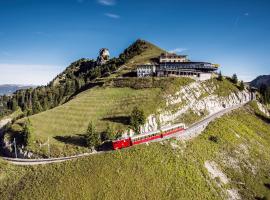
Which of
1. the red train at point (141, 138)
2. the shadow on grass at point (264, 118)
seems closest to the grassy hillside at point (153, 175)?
the red train at point (141, 138)

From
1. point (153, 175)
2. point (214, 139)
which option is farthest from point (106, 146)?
point (214, 139)

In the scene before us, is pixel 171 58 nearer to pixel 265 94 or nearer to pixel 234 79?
pixel 234 79

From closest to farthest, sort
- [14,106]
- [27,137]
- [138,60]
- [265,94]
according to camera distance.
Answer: [27,137]
[265,94]
[138,60]
[14,106]

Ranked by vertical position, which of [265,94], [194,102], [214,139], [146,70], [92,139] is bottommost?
[214,139]

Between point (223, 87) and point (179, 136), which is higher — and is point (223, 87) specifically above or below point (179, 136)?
above

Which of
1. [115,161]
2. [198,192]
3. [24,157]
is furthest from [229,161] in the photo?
[24,157]

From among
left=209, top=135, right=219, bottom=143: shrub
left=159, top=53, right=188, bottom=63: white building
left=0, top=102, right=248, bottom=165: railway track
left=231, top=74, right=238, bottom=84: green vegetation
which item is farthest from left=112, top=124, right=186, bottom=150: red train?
left=159, top=53, right=188, bottom=63: white building
